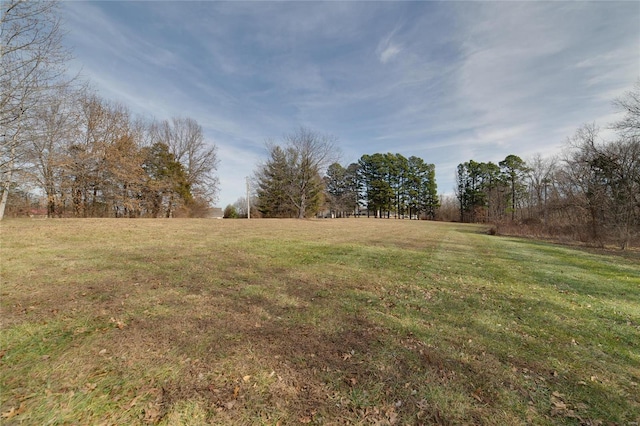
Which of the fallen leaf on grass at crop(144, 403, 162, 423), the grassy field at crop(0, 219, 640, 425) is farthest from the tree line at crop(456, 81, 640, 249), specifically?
the fallen leaf on grass at crop(144, 403, 162, 423)

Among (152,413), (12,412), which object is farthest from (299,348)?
(12,412)

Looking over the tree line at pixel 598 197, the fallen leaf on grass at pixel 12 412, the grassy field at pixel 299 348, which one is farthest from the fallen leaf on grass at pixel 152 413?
the tree line at pixel 598 197

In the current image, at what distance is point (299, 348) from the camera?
3004 mm

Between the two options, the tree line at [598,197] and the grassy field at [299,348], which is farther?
the tree line at [598,197]

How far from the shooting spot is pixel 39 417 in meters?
1.88

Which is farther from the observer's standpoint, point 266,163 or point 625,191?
point 266,163

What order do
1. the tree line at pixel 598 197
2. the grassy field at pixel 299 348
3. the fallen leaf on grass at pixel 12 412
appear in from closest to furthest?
1. the fallen leaf on grass at pixel 12 412
2. the grassy field at pixel 299 348
3. the tree line at pixel 598 197

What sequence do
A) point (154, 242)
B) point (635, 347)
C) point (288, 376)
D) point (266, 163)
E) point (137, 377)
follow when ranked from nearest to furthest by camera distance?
point (137, 377) → point (288, 376) → point (635, 347) → point (154, 242) → point (266, 163)

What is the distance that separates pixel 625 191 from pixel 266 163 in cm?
3592

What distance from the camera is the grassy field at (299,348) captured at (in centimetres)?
215

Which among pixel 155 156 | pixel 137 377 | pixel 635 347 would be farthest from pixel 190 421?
pixel 155 156

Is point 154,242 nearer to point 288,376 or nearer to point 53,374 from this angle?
point 53,374

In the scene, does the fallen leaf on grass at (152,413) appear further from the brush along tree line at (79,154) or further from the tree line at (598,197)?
the tree line at (598,197)

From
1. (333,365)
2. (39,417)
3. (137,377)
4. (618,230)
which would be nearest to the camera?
(39,417)
